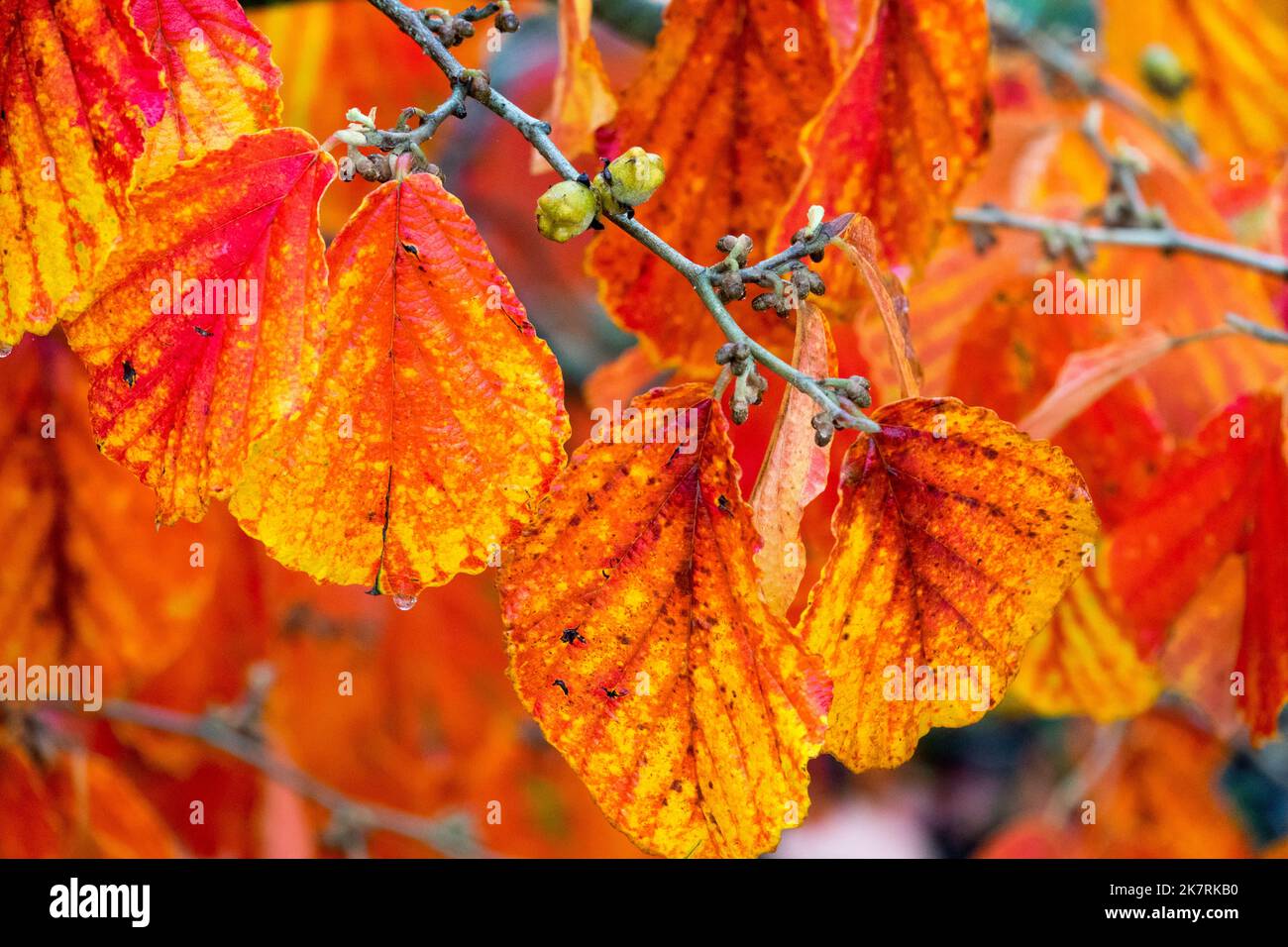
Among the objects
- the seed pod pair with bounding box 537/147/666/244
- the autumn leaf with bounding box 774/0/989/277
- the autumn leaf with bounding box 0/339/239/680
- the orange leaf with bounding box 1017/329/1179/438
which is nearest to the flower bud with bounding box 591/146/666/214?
the seed pod pair with bounding box 537/147/666/244

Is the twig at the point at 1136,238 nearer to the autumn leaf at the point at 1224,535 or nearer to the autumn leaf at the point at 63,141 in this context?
the autumn leaf at the point at 1224,535

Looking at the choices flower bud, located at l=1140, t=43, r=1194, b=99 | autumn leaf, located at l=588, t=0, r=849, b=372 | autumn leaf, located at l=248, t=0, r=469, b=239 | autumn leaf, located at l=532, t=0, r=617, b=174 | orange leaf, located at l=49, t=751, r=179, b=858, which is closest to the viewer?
autumn leaf, located at l=532, t=0, r=617, b=174

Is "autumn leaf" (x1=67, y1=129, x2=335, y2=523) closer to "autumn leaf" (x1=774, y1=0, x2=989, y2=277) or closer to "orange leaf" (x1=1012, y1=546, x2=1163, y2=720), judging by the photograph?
"autumn leaf" (x1=774, y1=0, x2=989, y2=277)

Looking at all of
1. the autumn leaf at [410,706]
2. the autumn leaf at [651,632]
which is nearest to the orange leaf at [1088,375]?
the autumn leaf at [651,632]

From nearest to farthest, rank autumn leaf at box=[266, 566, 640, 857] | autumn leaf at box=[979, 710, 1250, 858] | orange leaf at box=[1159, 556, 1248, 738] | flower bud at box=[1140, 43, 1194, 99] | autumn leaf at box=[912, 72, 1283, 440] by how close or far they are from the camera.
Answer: orange leaf at box=[1159, 556, 1248, 738]
autumn leaf at box=[912, 72, 1283, 440]
flower bud at box=[1140, 43, 1194, 99]
autumn leaf at box=[266, 566, 640, 857]
autumn leaf at box=[979, 710, 1250, 858]

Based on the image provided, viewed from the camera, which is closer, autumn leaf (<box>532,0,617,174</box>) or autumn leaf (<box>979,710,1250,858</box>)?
autumn leaf (<box>532,0,617,174</box>)

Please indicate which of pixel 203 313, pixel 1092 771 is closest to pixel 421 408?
pixel 203 313

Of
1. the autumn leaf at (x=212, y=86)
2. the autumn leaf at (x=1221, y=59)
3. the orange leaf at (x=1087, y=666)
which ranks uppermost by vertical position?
the autumn leaf at (x=1221, y=59)
